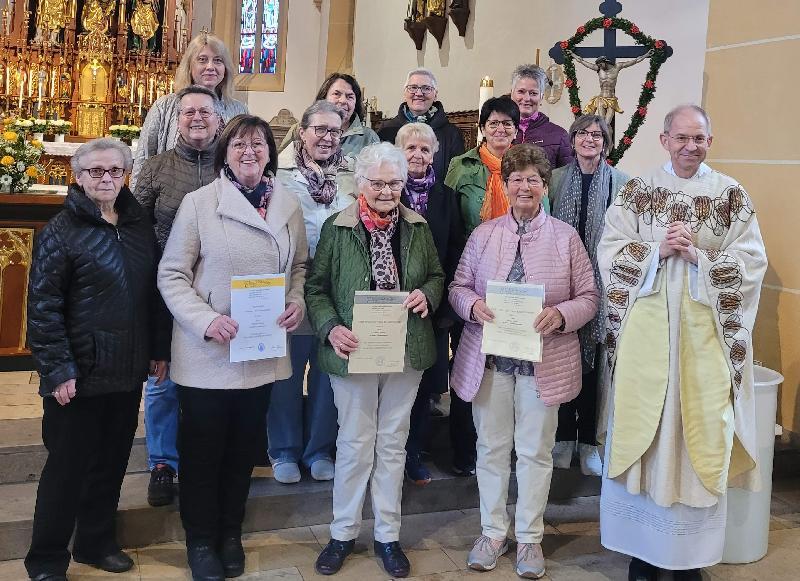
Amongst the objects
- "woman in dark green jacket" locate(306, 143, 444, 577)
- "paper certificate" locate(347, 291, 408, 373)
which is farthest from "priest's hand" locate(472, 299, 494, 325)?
"paper certificate" locate(347, 291, 408, 373)

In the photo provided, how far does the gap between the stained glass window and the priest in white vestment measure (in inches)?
426

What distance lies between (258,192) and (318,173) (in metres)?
0.42

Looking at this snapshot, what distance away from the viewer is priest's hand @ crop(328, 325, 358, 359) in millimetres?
2896

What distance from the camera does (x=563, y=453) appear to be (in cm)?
389

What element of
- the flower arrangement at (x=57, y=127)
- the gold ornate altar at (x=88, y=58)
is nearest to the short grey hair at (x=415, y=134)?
the flower arrangement at (x=57, y=127)

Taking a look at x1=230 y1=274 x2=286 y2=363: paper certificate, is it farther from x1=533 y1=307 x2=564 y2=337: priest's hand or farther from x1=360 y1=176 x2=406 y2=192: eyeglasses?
x1=533 y1=307 x2=564 y2=337: priest's hand

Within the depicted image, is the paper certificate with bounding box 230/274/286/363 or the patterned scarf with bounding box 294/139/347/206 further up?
the patterned scarf with bounding box 294/139/347/206

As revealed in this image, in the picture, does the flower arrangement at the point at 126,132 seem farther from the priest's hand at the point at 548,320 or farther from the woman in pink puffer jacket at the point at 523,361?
the priest's hand at the point at 548,320

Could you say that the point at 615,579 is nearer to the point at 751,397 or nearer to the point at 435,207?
the point at 751,397

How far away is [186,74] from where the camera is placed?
11.7 ft

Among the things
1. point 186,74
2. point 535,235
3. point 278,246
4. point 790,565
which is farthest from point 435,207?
point 790,565

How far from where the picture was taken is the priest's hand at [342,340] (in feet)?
9.50

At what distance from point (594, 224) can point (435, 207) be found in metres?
0.69

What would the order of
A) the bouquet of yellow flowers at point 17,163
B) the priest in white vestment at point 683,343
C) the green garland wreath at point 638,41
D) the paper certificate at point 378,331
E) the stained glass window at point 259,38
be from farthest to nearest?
the stained glass window at point 259,38
the bouquet of yellow flowers at point 17,163
the green garland wreath at point 638,41
the priest in white vestment at point 683,343
the paper certificate at point 378,331
